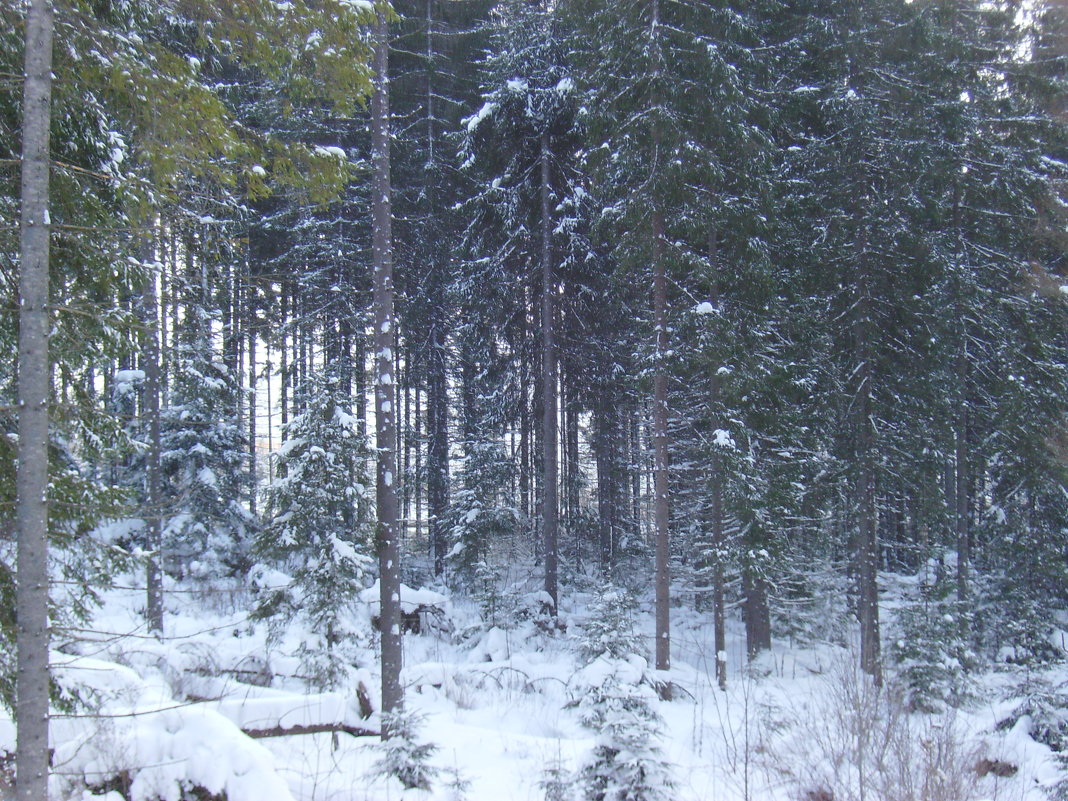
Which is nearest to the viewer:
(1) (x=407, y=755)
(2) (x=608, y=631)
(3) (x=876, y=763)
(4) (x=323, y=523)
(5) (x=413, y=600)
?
(3) (x=876, y=763)

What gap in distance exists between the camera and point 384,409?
9.29 meters

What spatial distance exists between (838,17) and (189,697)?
17697 millimetres

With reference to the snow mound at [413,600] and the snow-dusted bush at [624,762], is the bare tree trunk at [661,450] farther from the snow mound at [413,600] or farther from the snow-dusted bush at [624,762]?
the snow-dusted bush at [624,762]

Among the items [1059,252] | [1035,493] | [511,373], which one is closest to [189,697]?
[511,373]

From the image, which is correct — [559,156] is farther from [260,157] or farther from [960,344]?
[260,157]

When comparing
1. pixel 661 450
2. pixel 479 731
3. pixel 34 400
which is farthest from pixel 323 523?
pixel 34 400

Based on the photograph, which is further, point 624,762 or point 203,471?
point 203,471

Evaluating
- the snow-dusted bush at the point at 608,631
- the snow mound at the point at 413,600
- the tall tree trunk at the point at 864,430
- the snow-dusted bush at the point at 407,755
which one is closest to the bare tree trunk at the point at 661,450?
the snow-dusted bush at the point at 608,631

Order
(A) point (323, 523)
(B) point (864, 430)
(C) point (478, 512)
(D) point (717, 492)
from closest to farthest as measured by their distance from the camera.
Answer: (A) point (323, 523) < (D) point (717, 492) < (B) point (864, 430) < (C) point (478, 512)

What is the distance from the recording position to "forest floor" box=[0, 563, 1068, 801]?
5391 mm

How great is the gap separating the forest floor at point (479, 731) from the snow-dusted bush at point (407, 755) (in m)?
0.14

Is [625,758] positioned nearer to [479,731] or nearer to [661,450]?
[479,731]

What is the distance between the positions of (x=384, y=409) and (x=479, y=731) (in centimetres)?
448

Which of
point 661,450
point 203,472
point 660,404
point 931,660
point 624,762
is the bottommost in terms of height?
point 931,660
